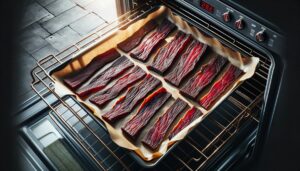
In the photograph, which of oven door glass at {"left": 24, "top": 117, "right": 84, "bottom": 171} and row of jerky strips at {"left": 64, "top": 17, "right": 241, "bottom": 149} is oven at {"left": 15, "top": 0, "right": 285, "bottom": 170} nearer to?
oven door glass at {"left": 24, "top": 117, "right": 84, "bottom": 171}

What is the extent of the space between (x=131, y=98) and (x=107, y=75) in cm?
25

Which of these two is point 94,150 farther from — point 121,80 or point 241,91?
point 241,91

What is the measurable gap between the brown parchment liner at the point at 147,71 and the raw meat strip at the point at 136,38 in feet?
0.09

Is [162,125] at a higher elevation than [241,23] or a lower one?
lower

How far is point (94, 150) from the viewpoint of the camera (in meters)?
2.01

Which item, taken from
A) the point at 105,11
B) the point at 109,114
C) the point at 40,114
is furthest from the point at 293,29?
the point at 105,11

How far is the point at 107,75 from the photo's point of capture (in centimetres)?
215

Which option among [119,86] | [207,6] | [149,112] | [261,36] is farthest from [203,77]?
[261,36]

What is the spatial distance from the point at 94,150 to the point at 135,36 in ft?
2.84

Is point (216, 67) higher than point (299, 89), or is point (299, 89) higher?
point (299, 89)

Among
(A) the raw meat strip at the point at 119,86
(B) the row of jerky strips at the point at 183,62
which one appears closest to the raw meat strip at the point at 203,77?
(B) the row of jerky strips at the point at 183,62

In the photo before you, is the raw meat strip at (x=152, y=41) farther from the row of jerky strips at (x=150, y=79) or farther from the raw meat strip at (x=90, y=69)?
the raw meat strip at (x=90, y=69)

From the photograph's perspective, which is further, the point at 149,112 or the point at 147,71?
the point at 147,71

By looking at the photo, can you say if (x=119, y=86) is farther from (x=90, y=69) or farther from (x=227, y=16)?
(x=227, y=16)
